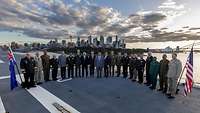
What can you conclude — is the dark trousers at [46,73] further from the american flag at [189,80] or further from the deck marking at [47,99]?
the american flag at [189,80]

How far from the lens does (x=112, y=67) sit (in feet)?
46.2

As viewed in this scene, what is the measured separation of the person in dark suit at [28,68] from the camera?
431 inches

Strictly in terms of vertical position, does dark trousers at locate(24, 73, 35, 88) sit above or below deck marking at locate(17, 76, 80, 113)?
above

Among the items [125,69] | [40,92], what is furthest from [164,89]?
[40,92]

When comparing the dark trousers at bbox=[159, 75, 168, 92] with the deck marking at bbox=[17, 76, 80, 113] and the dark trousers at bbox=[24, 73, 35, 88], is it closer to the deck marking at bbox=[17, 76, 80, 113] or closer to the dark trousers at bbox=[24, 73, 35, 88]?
the deck marking at bbox=[17, 76, 80, 113]

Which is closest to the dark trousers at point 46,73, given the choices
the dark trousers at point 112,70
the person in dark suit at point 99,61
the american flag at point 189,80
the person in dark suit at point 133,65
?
the person in dark suit at point 99,61

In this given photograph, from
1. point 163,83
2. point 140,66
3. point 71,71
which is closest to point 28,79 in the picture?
point 71,71

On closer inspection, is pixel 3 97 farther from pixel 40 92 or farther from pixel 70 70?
pixel 70 70

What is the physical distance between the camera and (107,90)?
412 inches

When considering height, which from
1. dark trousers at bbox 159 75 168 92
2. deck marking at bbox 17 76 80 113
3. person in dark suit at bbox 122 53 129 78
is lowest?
deck marking at bbox 17 76 80 113

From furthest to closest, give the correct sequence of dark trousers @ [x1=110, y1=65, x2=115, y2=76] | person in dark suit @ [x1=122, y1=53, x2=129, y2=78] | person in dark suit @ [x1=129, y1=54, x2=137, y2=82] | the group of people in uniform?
dark trousers @ [x1=110, y1=65, x2=115, y2=76] → person in dark suit @ [x1=122, y1=53, x2=129, y2=78] → person in dark suit @ [x1=129, y1=54, x2=137, y2=82] → the group of people in uniform

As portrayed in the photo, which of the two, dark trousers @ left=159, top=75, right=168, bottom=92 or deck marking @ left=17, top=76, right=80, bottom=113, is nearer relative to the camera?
deck marking @ left=17, top=76, right=80, bottom=113

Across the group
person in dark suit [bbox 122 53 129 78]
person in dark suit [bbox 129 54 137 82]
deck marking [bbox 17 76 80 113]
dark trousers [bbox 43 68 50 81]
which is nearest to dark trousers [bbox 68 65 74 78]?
dark trousers [bbox 43 68 50 81]

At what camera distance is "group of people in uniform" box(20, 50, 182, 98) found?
9.62m
